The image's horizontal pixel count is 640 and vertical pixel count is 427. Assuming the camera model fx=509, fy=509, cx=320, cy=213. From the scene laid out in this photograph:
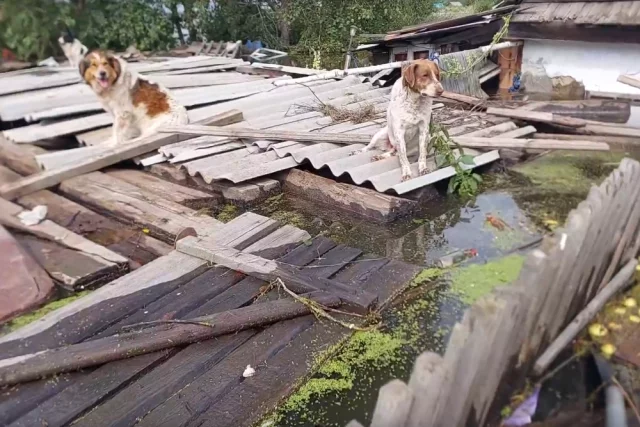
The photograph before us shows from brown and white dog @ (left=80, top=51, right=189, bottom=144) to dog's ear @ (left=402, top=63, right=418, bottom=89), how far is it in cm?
282

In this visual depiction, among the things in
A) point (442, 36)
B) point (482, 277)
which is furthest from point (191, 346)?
point (442, 36)

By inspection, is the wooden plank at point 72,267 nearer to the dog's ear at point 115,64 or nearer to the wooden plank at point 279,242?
the wooden plank at point 279,242

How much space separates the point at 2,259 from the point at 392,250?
291 centimetres

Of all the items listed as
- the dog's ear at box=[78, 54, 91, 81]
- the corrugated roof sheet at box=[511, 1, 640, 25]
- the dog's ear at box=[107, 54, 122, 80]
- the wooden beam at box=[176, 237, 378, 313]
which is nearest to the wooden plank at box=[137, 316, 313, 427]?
the wooden beam at box=[176, 237, 378, 313]

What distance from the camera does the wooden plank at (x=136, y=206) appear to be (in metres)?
4.30

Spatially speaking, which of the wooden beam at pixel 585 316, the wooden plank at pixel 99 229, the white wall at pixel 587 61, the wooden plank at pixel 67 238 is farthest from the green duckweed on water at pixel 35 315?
the white wall at pixel 587 61

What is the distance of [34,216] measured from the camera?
4352mm

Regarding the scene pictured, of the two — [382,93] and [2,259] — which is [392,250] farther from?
[382,93]

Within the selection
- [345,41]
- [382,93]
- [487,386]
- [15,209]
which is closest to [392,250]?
[487,386]

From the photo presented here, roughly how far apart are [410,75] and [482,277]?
218 cm

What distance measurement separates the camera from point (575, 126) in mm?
6348

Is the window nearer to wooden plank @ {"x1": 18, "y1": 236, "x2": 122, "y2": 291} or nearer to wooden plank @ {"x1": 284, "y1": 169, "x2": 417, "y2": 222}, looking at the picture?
wooden plank @ {"x1": 284, "y1": 169, "x2": 417, "y2": 222}

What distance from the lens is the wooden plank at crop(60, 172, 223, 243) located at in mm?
4304

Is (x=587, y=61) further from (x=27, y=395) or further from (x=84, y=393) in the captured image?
(x=27, y=395)
